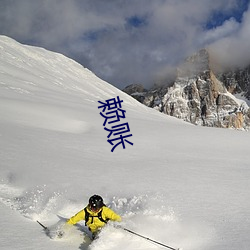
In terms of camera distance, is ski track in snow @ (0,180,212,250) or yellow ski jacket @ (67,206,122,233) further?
yellow ski jacket @ (67,206,122,233)

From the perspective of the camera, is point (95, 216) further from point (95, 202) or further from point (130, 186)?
point (130, 186)

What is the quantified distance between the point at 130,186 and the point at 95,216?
242cm

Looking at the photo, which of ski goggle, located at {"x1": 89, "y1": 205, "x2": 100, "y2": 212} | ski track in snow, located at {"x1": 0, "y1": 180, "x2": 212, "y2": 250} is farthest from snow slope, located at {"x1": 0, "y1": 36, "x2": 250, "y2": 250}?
ski goggle, located at {"x1": 89, "y1": 205, "x2": 100, "y2": 212}

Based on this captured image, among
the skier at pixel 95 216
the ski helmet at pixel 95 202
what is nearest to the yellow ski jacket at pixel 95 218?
the skier at pixel 95 216

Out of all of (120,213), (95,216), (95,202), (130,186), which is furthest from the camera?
(130,186)

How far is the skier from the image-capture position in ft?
20.2

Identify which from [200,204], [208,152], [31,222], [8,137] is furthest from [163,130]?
[31,222]

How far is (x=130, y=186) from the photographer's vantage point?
337 inches

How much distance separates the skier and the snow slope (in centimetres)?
25

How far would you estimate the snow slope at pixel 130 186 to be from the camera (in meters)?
5.83

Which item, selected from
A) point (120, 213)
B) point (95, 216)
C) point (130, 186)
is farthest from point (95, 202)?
point (130, 186)

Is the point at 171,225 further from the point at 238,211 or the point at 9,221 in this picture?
the point at 9,221

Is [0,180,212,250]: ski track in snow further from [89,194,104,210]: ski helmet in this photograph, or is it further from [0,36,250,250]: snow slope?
[89,194,104,210]: ski helmet

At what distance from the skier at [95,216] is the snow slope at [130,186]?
25cm
